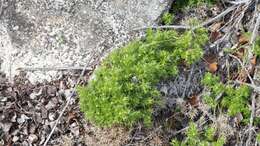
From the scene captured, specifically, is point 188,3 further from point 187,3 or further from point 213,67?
point 213,67

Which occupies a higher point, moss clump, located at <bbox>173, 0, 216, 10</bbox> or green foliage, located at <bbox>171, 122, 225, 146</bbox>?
moss clump, located at <bbox>173, 0, 216, 10</bbox>

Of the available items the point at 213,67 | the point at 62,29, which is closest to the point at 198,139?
the point at 213,67

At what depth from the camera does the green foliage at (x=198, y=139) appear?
4434 millimetres

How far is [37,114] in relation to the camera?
4.70m

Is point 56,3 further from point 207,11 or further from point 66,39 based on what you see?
point 207,11


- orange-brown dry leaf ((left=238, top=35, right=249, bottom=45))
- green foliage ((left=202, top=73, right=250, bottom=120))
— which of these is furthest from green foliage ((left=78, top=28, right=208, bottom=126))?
orange-brown dry leaf ((left=238, top=35, right=249, bottom=45))

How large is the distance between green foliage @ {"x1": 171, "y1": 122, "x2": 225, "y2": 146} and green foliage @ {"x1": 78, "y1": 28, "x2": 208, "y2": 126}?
1.10ft

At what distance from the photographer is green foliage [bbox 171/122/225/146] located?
4.43 meters

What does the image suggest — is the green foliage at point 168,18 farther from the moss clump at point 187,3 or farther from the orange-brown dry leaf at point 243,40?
the orange-brown dry leaf at point 243,40

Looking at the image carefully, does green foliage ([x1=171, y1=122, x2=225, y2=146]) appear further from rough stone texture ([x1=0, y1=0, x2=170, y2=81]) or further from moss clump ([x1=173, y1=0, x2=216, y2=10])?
moss clump ([x1=173, y1=0, x2=216, y2=10])

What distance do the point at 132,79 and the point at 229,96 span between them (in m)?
0.78

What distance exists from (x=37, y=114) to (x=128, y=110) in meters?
0.85

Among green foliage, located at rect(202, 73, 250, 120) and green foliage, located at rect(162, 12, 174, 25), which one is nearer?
green foliage, located at rect(202, 73, 250, 120)

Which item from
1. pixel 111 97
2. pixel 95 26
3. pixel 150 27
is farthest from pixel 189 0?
pixel 111 97
